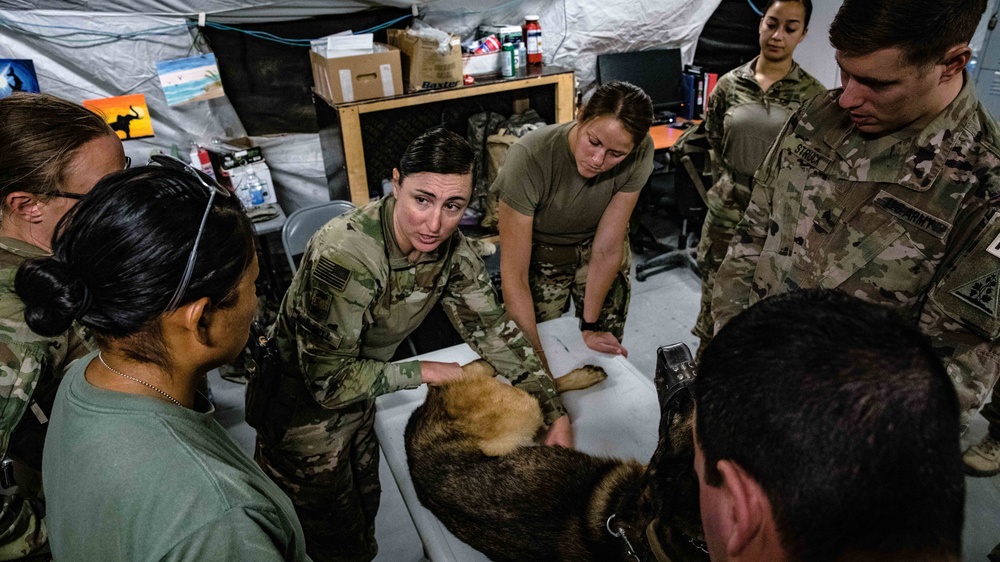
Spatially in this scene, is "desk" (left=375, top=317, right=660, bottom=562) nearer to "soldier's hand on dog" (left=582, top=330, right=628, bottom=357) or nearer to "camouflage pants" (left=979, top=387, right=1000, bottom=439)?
"soldier's hand on dog" (left=582, top=330, right=628, bottom=357)

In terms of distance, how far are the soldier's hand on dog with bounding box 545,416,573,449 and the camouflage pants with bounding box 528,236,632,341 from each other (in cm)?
93

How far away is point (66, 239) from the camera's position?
0.80m

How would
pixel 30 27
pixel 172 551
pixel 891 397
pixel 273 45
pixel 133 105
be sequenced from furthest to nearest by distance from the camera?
1. pixel 273 45
2. pixel 133 105
3. pixel 30 27
4. pixel 172 551
5. pixel 891 397

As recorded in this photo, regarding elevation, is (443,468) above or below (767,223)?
below

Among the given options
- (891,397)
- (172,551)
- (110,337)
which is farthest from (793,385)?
(110,337)

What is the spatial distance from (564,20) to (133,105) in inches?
112

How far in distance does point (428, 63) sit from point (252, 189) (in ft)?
4.29

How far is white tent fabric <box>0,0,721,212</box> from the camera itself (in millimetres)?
2949

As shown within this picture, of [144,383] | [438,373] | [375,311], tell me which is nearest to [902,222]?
[438,373]

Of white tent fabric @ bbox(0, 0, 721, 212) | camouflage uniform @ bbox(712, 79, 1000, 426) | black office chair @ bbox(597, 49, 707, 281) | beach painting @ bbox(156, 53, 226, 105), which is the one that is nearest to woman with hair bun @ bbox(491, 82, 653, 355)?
camouflage uniform @ bbox(712, 79, 1000, 426)

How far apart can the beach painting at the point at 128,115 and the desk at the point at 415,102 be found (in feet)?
3.20

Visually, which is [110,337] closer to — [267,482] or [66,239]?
[66,239]

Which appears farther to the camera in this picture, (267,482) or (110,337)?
(267,482)

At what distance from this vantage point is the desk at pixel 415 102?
314cm
